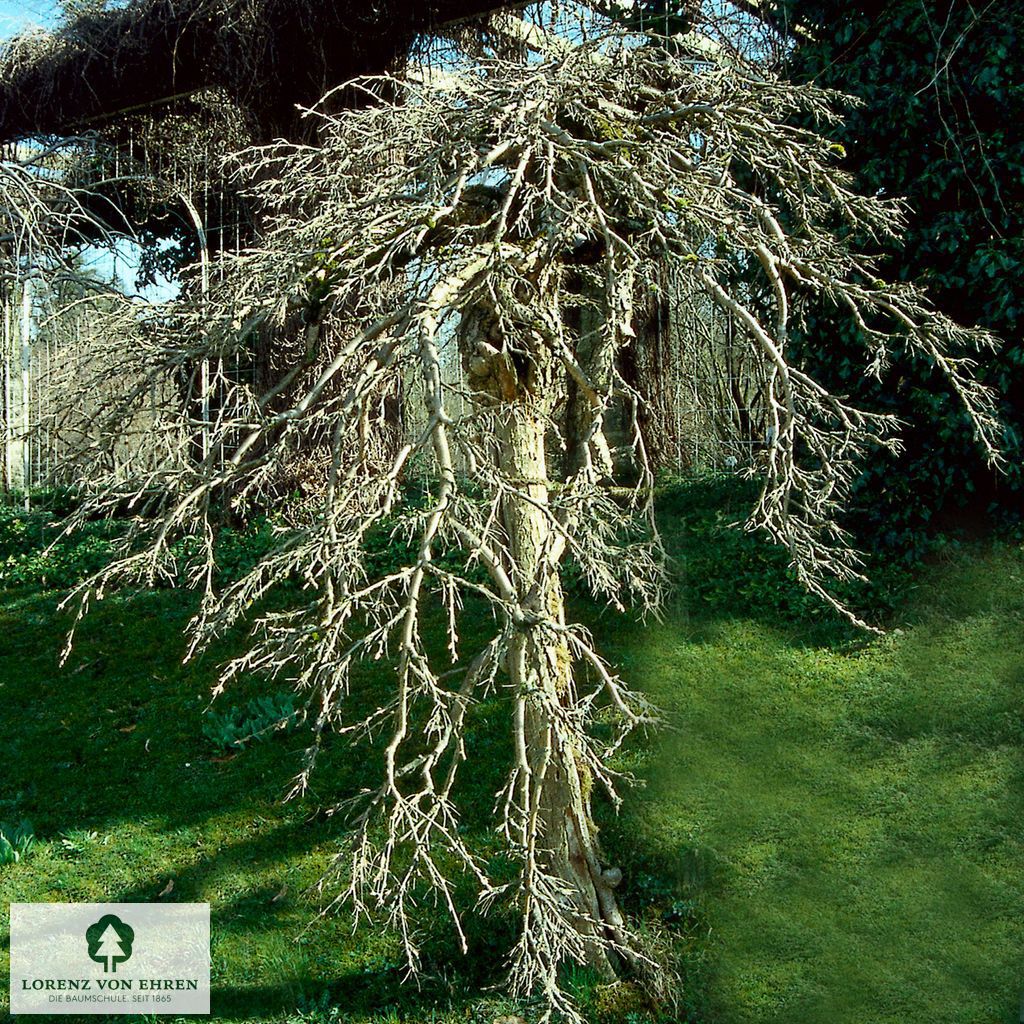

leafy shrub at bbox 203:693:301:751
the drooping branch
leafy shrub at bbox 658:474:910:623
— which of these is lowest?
leafy shrub at bbox 203:693:301:751

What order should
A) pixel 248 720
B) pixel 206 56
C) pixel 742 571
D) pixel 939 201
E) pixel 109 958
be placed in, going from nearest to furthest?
pixel 109 958, pixel 248 720, pixel 939 201, pixel 742 571, pixel 206 56

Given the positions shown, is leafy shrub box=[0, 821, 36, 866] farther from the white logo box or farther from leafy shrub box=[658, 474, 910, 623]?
leafy shrub box=[658, 474, 910, 623]

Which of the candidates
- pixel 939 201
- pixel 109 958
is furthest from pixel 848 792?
pixel 939 201

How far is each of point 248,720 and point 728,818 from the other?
9.61ft

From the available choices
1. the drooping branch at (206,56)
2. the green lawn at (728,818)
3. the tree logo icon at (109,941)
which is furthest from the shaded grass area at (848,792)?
the drooping branch at (206,56)

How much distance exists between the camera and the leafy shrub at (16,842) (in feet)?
18.0

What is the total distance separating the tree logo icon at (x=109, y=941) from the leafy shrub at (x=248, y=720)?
4.10 ft

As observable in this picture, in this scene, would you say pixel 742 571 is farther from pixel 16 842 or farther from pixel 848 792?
pixel 16 842

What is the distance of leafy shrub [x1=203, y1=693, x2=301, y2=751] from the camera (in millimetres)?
6148

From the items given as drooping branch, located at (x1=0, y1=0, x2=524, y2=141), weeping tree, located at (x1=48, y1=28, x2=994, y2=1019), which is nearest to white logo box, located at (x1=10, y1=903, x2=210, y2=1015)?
weeping tree, located at (x1=48, y1=28, x2=994, y2=1019)

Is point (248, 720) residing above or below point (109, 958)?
above

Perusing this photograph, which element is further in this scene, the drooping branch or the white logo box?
the drooping branch

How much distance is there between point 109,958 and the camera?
4.87 m

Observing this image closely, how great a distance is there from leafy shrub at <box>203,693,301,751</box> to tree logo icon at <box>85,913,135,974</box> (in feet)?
4.10
